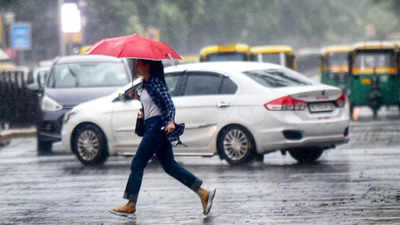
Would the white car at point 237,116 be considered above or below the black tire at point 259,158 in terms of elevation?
above

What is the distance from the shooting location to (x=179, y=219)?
8844 mm

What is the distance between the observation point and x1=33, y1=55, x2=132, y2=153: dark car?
694 inches

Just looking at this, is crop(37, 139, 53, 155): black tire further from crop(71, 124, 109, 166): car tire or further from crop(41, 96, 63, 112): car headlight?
crop(71, 124, 109, 166): car tire

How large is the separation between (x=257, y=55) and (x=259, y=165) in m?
19.3

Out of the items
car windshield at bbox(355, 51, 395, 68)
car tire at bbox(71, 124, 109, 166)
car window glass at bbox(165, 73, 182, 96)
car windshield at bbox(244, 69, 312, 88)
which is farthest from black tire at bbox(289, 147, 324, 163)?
car windshield at bbox(355, 51, 395, 68)

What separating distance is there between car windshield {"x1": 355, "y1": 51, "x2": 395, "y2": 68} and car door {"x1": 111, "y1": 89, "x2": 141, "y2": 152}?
15.6 metres

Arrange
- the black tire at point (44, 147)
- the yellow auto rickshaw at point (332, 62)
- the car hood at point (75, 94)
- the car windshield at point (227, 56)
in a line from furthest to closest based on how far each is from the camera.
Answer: the yellow auto rickshaw at point (332, 62)
the car windshield at point (227, 56)
the black tire at point (44, 147)
the car hood at point (75, 94)

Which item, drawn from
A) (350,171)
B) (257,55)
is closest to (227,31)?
(257,55)

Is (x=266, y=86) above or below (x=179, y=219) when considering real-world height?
above

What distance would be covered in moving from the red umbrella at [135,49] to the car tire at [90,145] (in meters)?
5.24

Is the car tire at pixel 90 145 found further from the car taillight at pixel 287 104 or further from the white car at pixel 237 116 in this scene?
the car taillight at pixel 287 104

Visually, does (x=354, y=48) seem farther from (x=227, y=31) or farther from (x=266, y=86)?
(x=227, y=31)

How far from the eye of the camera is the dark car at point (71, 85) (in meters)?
17.6

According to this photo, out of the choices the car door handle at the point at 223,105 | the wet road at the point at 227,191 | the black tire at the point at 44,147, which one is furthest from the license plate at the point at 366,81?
the car door handle at the point at 223,105
